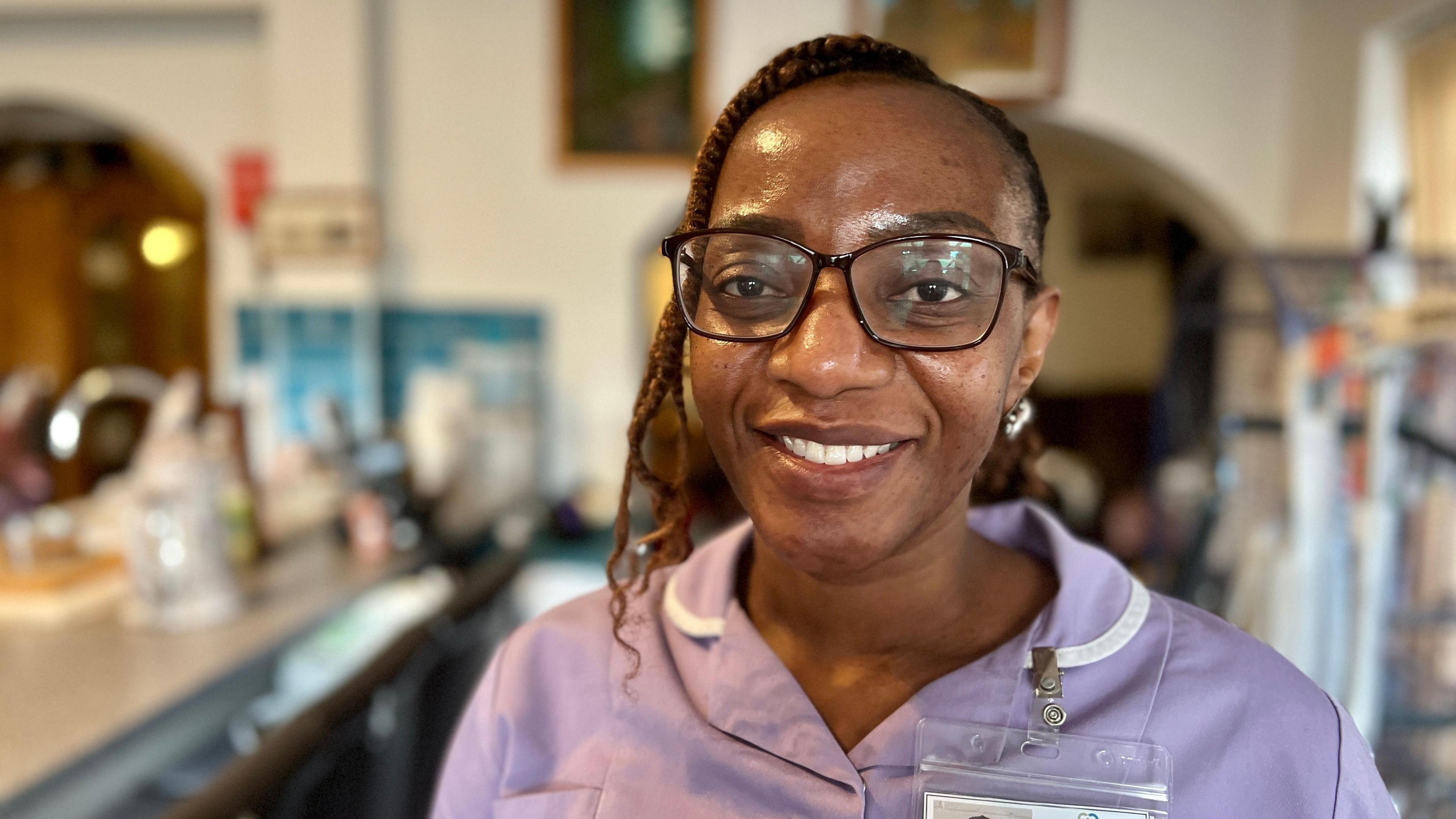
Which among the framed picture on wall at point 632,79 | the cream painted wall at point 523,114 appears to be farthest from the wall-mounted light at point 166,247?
the framed picture on wall at point 632,79

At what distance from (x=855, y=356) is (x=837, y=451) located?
0.22 feet

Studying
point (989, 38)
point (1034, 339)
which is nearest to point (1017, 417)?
point (1034, 339)

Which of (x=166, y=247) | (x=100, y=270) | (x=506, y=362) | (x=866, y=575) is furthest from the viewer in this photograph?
(x=100, y=270)

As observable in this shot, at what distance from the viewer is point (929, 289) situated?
634 millimetres

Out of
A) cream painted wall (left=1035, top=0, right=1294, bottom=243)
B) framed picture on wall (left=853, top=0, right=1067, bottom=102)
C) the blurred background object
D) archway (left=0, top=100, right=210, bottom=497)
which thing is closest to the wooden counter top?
the blurred background object

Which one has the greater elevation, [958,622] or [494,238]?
[494,238]

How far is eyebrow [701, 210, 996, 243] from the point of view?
2.06 feet

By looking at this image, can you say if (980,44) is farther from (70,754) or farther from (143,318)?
(143,318)

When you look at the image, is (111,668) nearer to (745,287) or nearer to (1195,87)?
(745,287)

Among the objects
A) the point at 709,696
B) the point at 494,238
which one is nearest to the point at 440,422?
the point at 494,238

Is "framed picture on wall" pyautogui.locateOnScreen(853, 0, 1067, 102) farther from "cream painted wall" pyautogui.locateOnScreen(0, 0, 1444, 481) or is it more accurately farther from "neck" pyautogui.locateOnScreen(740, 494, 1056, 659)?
"neck" pyautogui.locateOnScreen(740, 494, 1056, 659)

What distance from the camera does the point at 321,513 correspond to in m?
2.83

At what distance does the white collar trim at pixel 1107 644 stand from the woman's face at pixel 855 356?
138 mm

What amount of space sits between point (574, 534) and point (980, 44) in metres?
2.01
